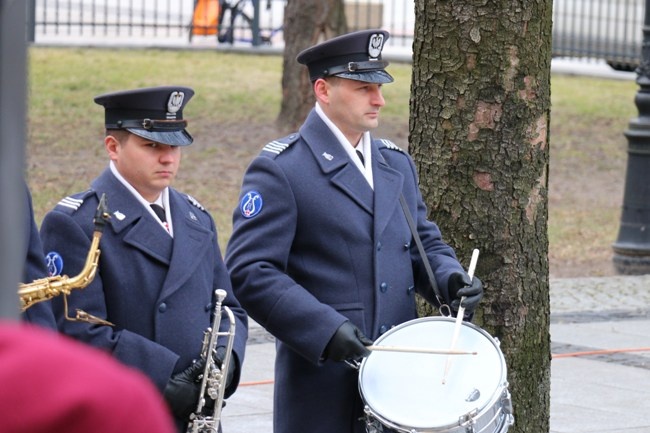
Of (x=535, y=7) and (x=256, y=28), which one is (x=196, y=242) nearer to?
(x=535, y=7)

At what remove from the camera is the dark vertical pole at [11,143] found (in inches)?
52.9

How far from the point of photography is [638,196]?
10.7 metres

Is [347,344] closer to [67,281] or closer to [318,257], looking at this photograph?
[318,257]

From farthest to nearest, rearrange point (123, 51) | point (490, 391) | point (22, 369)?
point (123, 51)
point (490, 391)
point (22, 369)

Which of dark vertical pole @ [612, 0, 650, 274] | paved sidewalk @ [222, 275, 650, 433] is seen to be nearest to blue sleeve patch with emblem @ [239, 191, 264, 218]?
paved sidewalk @ [222, 275, 650, 433]

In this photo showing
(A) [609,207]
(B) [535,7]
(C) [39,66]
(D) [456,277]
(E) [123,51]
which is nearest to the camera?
(D) [456,277]

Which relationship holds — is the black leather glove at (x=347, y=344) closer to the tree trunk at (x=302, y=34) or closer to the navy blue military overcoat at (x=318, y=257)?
the navy blue military overcoat at (x=318, y=257)

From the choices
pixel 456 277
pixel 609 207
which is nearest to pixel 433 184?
pixel 456 277

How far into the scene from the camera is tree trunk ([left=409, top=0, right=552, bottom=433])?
4.82m

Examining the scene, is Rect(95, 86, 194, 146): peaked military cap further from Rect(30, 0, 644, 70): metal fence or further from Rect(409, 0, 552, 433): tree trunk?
Rect(30, 0, 644, 70): metal fence

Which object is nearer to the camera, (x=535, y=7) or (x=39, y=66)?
(x=535, y=7)

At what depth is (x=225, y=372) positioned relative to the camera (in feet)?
11.8

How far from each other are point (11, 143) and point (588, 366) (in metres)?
6.50

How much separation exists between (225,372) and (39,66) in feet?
50.7
